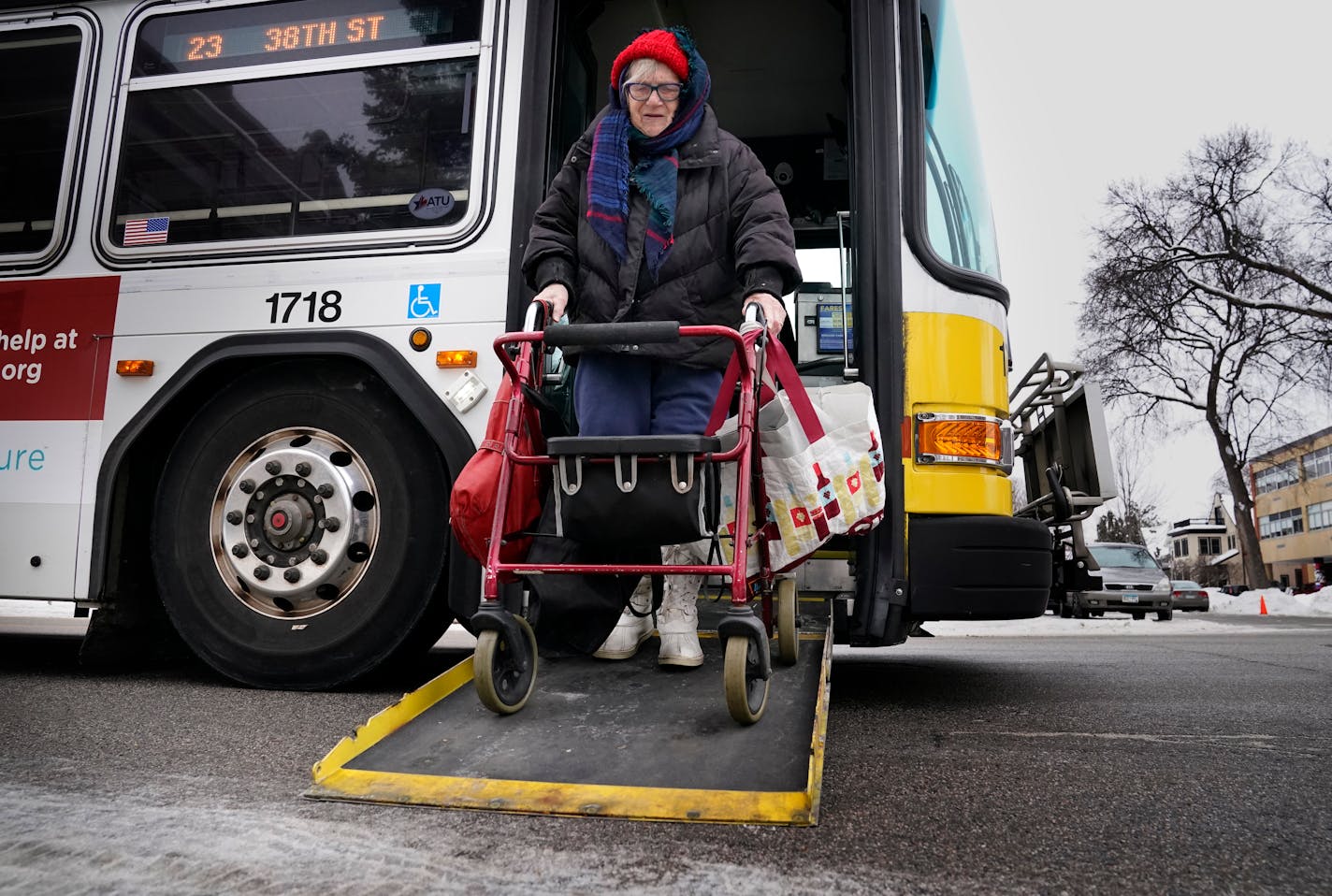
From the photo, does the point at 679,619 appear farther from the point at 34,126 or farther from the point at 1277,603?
the point at 1277,603

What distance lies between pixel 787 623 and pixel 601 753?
0.98 meters

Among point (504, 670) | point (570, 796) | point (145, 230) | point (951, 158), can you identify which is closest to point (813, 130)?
point (951, 158)

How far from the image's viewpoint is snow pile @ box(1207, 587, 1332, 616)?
1789cm

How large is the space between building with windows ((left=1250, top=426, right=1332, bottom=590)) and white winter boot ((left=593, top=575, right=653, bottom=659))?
2062 inches

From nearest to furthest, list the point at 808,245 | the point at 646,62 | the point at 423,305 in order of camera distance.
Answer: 1. the point at 646,62
2. the point at 423,305
3. the point at 808,245

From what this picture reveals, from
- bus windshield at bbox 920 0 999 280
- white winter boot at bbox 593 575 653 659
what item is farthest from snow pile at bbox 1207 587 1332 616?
white winter boot at bbox 593 575 653 659

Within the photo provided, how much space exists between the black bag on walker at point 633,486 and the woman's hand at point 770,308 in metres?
0.51

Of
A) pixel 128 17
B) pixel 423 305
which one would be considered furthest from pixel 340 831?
pixel 128 17

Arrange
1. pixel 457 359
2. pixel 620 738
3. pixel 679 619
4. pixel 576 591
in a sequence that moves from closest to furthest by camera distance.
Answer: pixel 620 738, pixel 576 591, pixel 679 619, pixel 457 359

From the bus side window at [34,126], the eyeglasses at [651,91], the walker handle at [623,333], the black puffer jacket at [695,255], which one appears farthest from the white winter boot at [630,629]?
the bus side window at [34,126]

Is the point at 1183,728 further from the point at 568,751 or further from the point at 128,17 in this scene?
the point at 128,17

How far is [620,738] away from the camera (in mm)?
2277

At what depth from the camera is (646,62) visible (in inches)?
112

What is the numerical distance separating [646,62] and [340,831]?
88.1 inches
